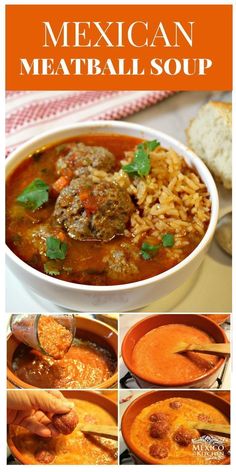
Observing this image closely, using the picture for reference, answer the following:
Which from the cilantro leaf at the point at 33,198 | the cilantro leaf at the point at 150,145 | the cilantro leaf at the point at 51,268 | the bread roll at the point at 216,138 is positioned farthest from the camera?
the bread roll at the point at 216,138

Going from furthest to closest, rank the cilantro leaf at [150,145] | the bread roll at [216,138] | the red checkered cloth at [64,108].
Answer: the red checkered cloth at [64,108], the bread roll at [216,138], the cilantro leaf at [150,145]

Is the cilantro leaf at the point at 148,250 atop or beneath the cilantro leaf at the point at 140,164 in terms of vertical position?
beneath

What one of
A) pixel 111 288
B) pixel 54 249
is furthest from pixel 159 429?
pixel 54 249

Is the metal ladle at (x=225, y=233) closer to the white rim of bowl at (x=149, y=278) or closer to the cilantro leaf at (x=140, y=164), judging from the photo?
the white rim of bowl at (x=149, y=278)

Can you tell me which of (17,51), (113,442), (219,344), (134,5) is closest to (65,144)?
(17,51)

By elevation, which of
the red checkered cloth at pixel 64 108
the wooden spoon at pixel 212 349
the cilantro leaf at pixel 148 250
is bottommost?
the wooden spoon at pixel 212 349

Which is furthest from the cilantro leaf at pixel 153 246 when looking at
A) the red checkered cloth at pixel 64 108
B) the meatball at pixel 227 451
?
the red checkered cloth at pixel 64 108

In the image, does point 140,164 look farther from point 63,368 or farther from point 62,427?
point 62,427

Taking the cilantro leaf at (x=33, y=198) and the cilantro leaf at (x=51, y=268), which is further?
the cilantro leaf at (x=33, y=198)

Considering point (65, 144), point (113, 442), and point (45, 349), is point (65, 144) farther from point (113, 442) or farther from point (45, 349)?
point (113, 442)
